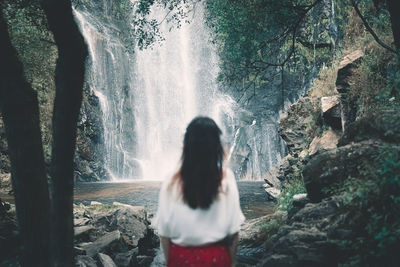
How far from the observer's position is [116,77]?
40219mm

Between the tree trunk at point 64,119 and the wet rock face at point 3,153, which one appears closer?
the tree trunk at point 64,119

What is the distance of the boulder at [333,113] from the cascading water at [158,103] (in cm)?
2316

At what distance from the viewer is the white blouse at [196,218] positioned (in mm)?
2125

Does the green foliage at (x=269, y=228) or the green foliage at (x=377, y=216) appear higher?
the green foliage at (x=377, y=216)

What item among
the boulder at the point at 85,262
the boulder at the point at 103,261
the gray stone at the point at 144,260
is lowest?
the gray stone at the point at 144,260

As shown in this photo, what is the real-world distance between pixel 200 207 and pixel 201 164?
0.29 meters

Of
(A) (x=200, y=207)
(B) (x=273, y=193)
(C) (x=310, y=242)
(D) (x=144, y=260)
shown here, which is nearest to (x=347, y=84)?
(C) (x=310, y=242)

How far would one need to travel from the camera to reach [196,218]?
214 cm

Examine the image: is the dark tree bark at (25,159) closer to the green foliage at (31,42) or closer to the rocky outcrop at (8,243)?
the rocky outcrop at (8,243)

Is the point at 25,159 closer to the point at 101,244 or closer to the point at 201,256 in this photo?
the point at 201,256

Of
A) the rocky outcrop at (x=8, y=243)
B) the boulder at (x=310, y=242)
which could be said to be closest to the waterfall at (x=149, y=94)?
the rocky outcrop at (x=8, y=243)

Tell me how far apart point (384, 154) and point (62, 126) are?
3.69 m

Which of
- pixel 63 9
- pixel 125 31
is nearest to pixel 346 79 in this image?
pixel 63 9

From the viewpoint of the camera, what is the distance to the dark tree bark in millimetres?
3145
